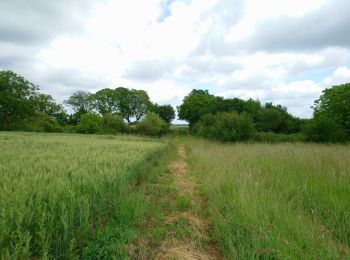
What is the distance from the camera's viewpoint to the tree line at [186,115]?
2536 centimetres

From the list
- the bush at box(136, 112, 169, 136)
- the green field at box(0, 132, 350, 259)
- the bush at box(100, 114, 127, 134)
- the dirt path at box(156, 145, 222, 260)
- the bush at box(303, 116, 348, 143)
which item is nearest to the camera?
the green field at box(0, 132, 350, 259)

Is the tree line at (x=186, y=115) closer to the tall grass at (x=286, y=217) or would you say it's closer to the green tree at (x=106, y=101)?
the green tree at (x=106, y=101)

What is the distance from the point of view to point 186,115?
55219mm

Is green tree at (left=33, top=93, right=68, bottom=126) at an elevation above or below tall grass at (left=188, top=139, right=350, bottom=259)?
above

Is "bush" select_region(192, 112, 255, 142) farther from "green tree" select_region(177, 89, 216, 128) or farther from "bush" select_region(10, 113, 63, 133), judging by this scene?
"bush" select_region(10, 113, 63, 133)

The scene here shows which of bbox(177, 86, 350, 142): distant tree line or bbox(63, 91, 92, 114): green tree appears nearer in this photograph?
bbox(177, 86, 350, 142): distant tree line

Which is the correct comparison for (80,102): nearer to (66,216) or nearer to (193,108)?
(193,108)

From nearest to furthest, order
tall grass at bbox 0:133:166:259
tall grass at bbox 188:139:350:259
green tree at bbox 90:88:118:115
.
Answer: tall grass at bbox 0:133:166:259 → tall grass at bbox 188:139:350:259 → green tree at bbox 90:88:118:115

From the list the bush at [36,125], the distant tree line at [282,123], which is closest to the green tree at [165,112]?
the distant tree line at [282,123]

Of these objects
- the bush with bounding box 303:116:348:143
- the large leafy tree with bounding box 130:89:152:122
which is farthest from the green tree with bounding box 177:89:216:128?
the bush with bounding box 303:116:348:143

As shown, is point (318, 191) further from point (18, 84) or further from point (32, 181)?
point (18, 84)

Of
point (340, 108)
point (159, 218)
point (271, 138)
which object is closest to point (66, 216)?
point (159, 218)

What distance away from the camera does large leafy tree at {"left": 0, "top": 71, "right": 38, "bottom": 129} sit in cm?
4528

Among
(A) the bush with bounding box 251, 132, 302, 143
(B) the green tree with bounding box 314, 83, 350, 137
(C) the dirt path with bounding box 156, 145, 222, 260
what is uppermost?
(B) the green tree with bounding box 314, 83, 350, 137
